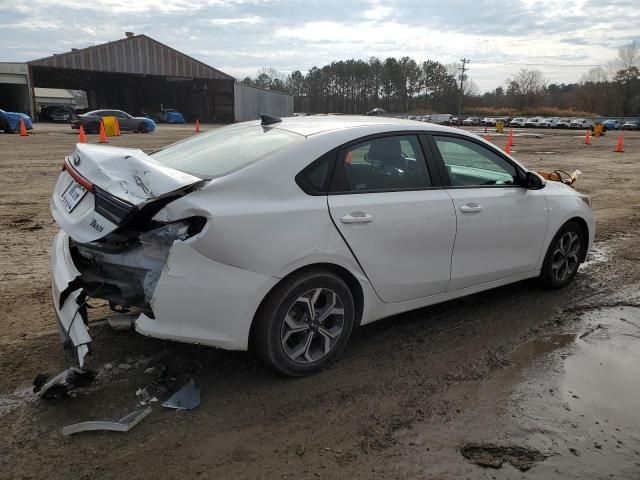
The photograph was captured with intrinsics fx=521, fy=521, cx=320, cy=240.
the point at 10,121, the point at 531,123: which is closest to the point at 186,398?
the point at 10,121

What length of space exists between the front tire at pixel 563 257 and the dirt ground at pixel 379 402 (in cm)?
19

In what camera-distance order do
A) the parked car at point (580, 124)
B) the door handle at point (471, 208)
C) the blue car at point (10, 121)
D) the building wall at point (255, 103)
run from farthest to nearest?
the parked car at point (580, 124)
the building wall at point (255, 103)
the blue car at point (10, 121)
the door handle at point (471, 208)

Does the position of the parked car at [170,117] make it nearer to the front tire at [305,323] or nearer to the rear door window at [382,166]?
the rear door window at [382,166]

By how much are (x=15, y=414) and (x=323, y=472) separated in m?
1.75

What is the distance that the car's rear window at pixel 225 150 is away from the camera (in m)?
3.34

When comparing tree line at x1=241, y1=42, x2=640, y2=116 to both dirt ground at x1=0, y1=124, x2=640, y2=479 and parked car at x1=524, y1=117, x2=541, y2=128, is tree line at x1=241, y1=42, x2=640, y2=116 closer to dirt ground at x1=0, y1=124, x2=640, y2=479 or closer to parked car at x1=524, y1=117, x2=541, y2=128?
parked car at x1=524, y1=117, x2=541, y2=128

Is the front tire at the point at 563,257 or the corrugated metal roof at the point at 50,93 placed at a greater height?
the corrugated metal roof at the point at 50,93

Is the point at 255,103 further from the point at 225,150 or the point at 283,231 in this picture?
the point at 283,231

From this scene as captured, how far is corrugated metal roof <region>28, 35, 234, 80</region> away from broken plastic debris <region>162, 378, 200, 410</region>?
48.0 metres

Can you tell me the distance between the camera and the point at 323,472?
2.55m

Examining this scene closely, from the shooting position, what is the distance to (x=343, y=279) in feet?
11.1

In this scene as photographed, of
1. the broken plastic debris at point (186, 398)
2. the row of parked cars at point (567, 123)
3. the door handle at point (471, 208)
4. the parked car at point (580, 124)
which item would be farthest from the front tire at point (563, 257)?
the parked car at point (580, 124)

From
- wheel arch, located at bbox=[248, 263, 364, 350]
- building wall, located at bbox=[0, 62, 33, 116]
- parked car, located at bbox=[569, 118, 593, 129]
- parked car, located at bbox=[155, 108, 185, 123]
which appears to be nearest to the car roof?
wheel arch, located at bbox=[248, 263, 364, 350]

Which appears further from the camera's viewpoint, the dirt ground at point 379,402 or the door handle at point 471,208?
the door handle at point 471,208
